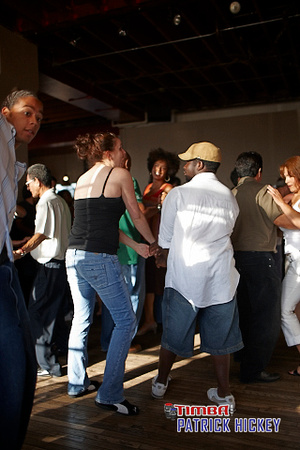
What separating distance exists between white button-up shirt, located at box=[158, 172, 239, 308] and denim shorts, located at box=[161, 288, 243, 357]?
66mm

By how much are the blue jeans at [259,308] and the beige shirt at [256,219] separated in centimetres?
7

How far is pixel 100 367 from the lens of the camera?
357 cm

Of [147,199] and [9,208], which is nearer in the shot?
[9,208]

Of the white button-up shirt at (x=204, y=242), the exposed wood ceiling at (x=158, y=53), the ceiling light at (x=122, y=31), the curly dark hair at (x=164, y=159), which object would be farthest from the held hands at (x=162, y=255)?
the ceiling light at (x=122, y=31)

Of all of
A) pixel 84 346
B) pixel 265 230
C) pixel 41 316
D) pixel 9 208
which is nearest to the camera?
pixel 9 208

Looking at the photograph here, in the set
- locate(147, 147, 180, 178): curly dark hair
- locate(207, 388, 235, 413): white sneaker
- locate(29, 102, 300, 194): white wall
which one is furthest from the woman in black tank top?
locate(29, 102, 300, 194): white wall

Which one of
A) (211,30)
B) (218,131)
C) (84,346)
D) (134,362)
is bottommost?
(134,362)

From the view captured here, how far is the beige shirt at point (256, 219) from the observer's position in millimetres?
3121

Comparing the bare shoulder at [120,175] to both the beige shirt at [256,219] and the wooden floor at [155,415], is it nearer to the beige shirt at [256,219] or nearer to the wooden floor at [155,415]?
the beige shirt at [256,219]

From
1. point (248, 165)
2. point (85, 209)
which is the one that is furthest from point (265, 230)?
point (85, 209)

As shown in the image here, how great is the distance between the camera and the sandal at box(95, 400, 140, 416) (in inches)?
103

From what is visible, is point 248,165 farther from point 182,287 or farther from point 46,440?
point 46,440

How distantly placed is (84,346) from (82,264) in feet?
1.94

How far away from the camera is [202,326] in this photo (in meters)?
2.79
